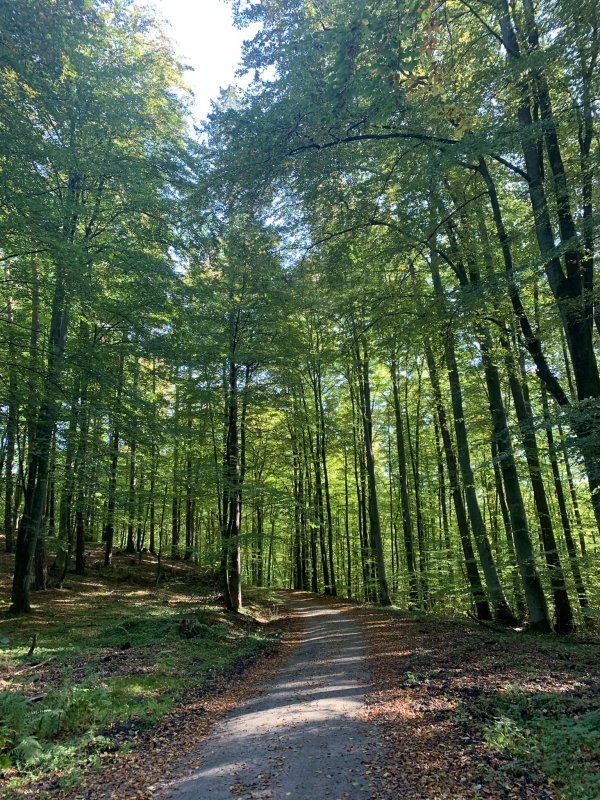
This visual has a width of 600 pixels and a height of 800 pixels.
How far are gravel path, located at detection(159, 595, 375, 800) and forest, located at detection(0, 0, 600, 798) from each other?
4376 millimetres

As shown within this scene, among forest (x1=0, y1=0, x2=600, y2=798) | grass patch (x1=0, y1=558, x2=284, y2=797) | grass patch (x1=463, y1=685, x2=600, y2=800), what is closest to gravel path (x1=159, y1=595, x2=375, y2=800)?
grass patch (x1=0, y1=558, x2=284, y2=797)

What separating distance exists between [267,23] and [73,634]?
42.3 feet

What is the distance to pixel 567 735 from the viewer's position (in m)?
4.41

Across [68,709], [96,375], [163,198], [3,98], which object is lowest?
[68,709]

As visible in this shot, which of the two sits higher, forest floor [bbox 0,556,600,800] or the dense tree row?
the dense tree row

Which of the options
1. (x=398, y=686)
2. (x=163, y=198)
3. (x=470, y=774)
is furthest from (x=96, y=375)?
(x=470, y=774)

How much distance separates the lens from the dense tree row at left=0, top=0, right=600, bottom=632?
22.0ft

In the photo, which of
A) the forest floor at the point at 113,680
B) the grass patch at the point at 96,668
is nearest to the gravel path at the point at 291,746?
the forest floor at the point at 113,680

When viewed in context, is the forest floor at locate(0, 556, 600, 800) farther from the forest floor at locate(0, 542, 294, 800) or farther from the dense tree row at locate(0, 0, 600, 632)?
the dense tree row at locate(0, 0, 600, 632)

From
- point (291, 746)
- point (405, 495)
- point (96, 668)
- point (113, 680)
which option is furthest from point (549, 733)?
point (405, 495)

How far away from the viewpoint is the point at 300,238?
9.64 metres

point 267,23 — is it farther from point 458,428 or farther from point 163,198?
point 458,428

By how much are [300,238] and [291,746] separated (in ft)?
28.5

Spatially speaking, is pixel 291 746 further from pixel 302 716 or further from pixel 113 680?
pixel 113 680
